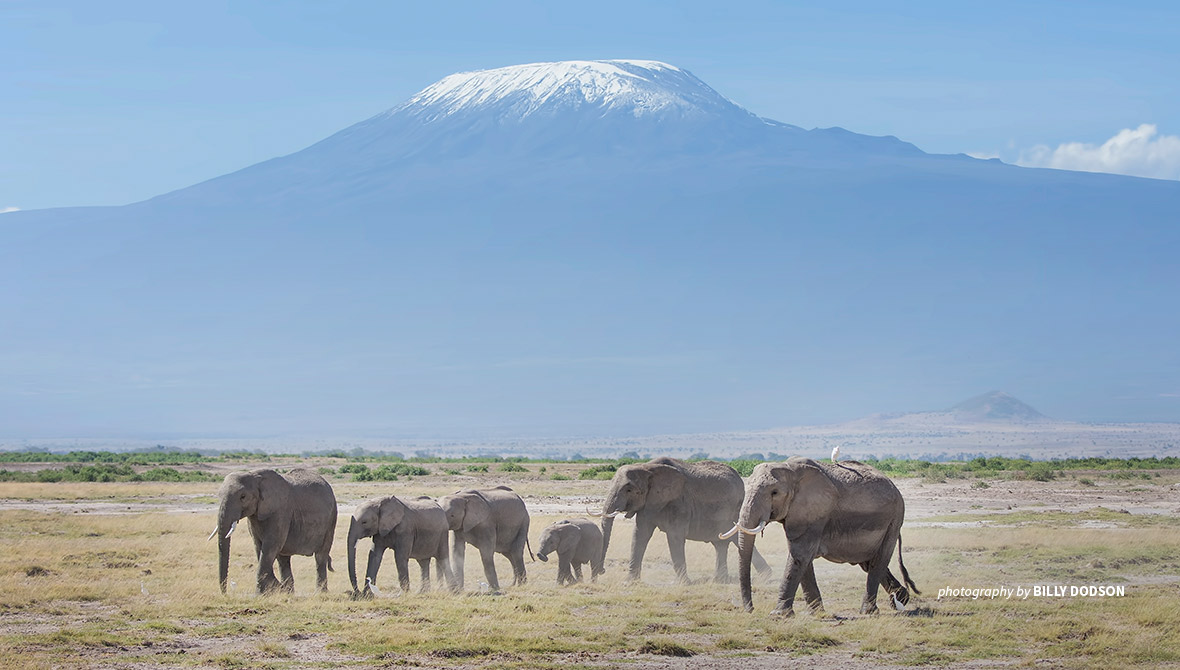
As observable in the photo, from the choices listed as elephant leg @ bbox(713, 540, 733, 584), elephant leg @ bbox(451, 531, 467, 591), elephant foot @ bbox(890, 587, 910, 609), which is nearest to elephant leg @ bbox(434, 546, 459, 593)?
elephant leg @ bbox(451, 531, 467, 591)

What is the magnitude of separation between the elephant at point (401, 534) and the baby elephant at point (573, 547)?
2.22 metres

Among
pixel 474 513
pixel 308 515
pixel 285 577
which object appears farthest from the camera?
pixel 474 513

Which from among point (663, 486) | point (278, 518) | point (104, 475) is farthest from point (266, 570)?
point (104, 475)

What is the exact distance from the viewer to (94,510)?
49.5 m

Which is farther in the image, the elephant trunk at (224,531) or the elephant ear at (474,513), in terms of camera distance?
the elephant ear at (474,513)

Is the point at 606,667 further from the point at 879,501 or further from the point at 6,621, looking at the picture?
the point at 6,621

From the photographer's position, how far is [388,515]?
27.7 metres

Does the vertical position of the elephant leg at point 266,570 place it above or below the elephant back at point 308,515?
below

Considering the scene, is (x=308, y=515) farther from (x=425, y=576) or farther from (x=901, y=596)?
(x=901, y=596)

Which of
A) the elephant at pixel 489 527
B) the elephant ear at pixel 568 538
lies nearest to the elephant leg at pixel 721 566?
the elephant ear at pixel 568 538

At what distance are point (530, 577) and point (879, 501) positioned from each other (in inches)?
392

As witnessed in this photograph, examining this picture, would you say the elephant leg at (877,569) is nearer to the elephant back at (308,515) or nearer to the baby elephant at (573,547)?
the baby elephant at (573,547)

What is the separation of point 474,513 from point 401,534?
7.03 ft

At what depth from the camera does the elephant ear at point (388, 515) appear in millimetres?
27656
